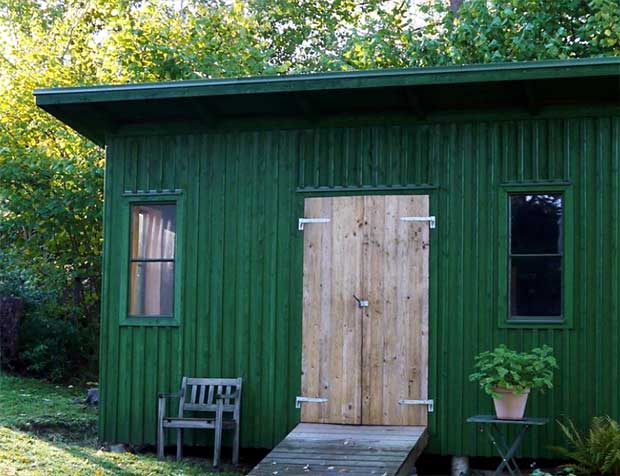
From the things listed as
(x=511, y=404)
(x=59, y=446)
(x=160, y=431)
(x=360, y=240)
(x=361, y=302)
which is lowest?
(x=59, y=446)

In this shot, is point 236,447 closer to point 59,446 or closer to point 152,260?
point 59,446

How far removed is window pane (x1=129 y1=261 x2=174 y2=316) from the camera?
408 inches

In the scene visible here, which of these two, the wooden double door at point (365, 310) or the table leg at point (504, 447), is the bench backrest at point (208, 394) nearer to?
the wooden double door at point (365, 310)

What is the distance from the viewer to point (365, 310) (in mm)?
9766

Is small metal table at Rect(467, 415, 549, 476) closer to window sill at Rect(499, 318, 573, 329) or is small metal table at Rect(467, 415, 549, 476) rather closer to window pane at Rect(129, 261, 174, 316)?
window sill at Rect(499, 318, 573, 329)

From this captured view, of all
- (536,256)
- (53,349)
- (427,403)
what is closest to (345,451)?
(427,403)

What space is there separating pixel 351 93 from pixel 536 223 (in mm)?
2114

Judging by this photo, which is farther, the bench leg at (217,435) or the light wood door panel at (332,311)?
the light wood door panel at (332,311)

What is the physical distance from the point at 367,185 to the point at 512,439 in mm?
2764

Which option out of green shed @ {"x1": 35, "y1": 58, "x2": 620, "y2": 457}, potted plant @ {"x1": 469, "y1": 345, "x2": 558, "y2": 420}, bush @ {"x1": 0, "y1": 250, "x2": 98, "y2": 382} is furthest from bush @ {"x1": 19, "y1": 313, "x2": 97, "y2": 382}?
potted plant @ {"x1": 469, "y1": 345, "x2": 558, "y2": 420}

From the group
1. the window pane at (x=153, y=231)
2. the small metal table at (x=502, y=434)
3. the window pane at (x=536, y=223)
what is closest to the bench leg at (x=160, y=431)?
the window pane at (x=153, y=231)

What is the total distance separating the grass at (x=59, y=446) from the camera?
888cm

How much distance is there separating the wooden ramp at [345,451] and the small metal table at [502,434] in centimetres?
59

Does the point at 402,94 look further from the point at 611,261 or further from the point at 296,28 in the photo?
the point at 296,28
